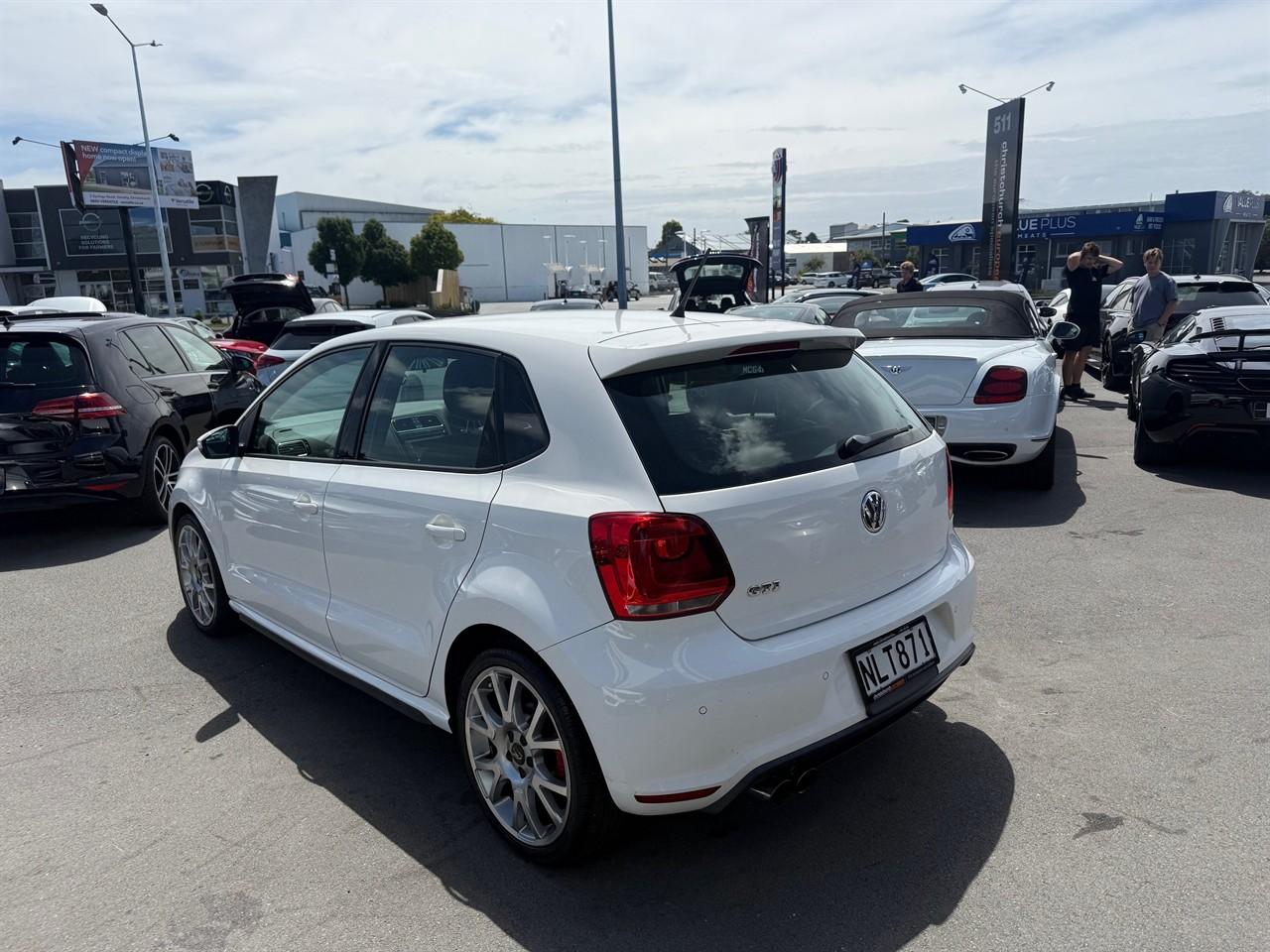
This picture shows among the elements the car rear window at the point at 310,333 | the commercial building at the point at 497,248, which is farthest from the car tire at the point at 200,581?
the commercial building at the point at 497,248

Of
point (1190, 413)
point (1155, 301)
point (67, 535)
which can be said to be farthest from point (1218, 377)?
point (67, 535)

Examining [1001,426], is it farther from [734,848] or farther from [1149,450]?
[734,848]

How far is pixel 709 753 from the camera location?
2.52 meters

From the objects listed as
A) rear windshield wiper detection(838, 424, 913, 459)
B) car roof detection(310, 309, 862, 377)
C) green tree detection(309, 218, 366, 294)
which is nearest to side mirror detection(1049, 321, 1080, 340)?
car roof detection(310, 309, 862, 377)

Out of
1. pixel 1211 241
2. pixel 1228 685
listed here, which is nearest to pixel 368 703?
pixel 1228 685

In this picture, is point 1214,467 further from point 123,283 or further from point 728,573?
point 123,283

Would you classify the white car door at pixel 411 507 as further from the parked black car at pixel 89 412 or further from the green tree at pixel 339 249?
the green tree at pixel 339 249

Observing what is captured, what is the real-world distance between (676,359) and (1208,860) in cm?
221

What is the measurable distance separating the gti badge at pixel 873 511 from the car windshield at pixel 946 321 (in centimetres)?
528

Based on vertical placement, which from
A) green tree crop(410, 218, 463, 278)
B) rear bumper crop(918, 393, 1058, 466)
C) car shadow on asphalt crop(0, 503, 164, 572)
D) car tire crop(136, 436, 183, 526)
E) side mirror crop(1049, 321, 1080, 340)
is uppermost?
green tree crop(410, 218, 463, 278)

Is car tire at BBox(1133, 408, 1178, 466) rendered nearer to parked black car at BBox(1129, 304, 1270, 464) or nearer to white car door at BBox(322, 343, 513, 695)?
parked black car at BBox(1129, 304, 1270, 464)

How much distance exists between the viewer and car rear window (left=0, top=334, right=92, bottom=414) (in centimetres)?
669

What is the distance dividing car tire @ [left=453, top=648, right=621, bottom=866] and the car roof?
965mm

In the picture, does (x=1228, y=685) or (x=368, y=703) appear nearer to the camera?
(x=1228, y=685)
